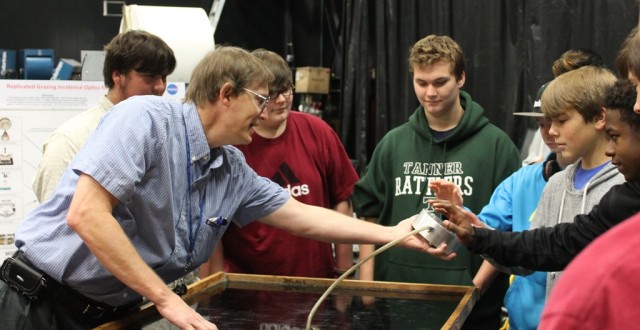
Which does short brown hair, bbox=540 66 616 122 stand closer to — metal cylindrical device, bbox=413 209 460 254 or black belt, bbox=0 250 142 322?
metal cylindrical device, bbox=413 209 460 254

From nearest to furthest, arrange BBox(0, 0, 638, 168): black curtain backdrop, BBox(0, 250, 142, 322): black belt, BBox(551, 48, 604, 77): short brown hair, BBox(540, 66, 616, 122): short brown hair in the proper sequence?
BBox(0, 250, 142, 322): black belt → BBox(540, 66, 616, 122): short brown hair → BBox(551, 48, 604, 77): short brown hair → BBox(0, 0, 638, 168): black curtain backdrop

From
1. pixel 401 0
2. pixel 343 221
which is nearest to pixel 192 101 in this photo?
pixel 343 221

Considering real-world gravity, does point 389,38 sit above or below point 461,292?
above

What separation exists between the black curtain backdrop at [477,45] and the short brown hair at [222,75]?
2.25 meters

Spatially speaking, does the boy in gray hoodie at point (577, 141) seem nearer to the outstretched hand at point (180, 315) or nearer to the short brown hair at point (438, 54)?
the short brown hair at point (438, 54)

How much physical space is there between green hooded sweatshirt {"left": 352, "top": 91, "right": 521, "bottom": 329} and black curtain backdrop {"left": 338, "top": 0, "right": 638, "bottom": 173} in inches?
47.2

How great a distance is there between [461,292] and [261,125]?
3.26 ft

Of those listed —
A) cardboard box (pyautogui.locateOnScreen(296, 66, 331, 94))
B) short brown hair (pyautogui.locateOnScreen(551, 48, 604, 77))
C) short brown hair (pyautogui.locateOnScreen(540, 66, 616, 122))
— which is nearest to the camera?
short brown hair (pyautogui.locateOnScreen(540, 66, 616, 122))

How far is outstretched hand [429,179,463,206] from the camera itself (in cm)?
253

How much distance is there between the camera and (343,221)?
2.62 m

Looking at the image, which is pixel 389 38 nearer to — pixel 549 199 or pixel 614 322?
pixel 549 199

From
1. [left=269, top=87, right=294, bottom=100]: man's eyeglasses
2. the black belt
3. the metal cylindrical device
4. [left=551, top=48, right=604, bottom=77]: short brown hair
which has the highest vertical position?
[left=551, top=48, right=604, bottom=77]: short brown hair

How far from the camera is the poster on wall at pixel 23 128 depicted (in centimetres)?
465

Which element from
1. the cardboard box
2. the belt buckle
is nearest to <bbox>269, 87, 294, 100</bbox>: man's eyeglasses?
the belt buckle
